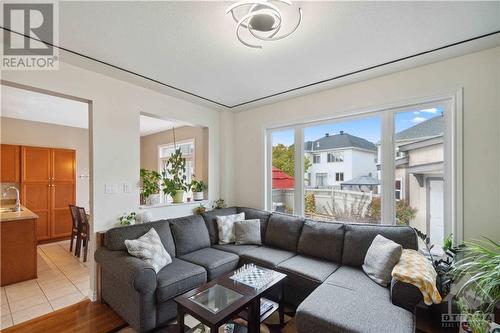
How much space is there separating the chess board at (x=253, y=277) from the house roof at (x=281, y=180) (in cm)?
A: 166

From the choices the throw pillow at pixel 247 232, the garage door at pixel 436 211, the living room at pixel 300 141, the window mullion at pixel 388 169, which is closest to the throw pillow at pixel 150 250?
the living room at pixel 300 141

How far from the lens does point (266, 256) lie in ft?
9.00

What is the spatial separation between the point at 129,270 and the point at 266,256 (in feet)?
4.78

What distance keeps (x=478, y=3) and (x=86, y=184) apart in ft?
23.1

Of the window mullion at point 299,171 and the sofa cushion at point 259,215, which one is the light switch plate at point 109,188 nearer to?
the sofa cushion at point 259,215

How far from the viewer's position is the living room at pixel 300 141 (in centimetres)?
175

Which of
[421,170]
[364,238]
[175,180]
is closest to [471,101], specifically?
[421,170]

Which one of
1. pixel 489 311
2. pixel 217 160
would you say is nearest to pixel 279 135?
pixel 217 160

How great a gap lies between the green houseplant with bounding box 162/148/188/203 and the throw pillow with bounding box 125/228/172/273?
1090 millimetres

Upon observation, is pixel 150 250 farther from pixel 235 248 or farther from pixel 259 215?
pixel 259 215

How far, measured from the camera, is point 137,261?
7.08 feet

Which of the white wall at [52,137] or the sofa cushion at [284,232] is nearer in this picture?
the sofa cushion at [284,232]

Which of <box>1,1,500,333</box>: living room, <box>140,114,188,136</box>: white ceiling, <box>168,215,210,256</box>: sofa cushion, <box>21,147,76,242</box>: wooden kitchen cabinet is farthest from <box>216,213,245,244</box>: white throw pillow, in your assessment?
<box>21,147,76,242</box>: wooden kitchen cabinet

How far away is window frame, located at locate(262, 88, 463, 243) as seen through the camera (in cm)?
228
